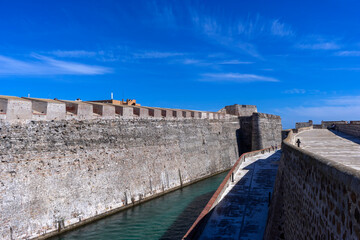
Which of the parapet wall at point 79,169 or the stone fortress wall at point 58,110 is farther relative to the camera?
the stone fortress wall at point 58,110

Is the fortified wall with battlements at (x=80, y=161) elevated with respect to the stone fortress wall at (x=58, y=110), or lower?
lower

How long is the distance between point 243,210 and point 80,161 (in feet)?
19.9

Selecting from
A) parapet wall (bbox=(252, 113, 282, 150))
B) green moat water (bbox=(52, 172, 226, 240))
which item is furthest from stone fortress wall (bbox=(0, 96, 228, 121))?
parapet wall (bbox=(252, 113, 282, 150))

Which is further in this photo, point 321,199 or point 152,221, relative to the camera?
point 152,221

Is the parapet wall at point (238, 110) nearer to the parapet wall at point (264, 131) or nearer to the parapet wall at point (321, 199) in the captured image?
the parapet wall at point (264, 131)

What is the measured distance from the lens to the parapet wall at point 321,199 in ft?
6.79

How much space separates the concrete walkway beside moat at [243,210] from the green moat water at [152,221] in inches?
79.4

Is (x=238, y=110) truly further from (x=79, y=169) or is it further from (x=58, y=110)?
(x=58, y=110)

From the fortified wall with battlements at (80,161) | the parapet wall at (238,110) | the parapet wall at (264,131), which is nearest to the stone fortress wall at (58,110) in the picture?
the fortified wall with battlements at (80,161)

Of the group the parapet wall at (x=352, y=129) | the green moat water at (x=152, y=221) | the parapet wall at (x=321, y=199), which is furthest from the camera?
the parapet wall at (x=352, y=129)

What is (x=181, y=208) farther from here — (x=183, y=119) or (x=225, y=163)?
(x=225, y=163)

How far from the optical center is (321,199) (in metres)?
2.77

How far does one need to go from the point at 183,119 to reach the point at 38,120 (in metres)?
9.74

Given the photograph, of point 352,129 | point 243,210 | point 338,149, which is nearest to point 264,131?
point 352,129
